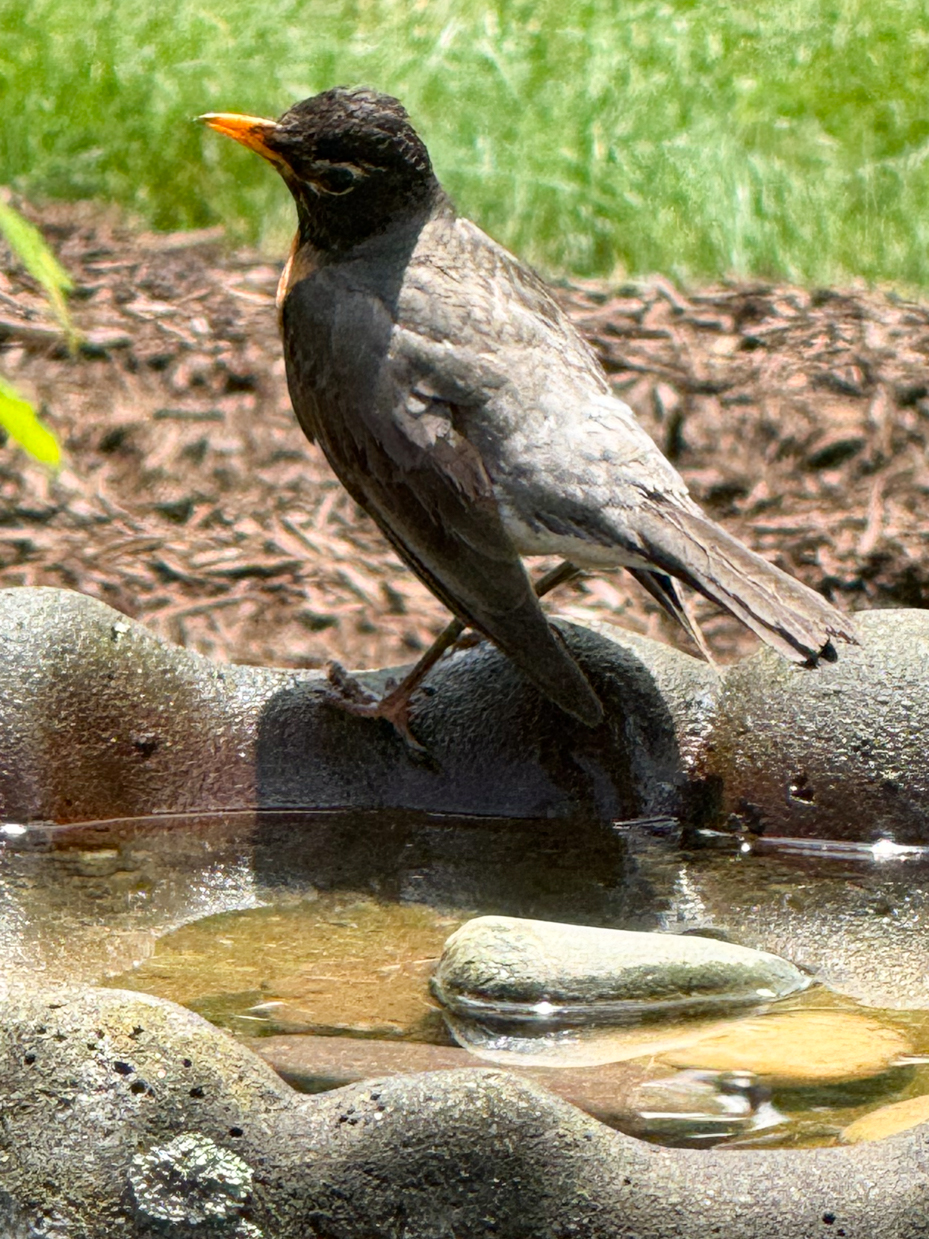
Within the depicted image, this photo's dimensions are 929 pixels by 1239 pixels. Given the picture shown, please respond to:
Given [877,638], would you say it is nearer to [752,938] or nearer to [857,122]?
[752,938]

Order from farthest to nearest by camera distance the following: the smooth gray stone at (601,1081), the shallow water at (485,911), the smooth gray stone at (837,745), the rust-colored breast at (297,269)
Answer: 1. the rust-colored breast at (297,269)
2. the smooth gray stone at (837,745)
3. the shallow water at (485,911)
4. the smooth gray stone at (601,1081)

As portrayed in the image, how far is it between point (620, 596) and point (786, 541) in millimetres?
551

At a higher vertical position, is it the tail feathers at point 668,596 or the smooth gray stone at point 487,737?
the tail feathers at point 668,596

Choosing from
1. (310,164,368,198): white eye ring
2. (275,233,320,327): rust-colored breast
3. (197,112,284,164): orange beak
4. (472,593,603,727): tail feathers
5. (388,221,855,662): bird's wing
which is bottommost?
(472,593,603,727): tail feathers

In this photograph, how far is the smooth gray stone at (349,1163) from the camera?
2.17m

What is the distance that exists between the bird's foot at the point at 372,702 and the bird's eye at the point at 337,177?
3.68 ft

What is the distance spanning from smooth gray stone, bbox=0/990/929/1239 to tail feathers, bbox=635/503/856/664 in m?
1.71

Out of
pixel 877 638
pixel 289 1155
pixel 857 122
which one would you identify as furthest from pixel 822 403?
pixel 289 1155

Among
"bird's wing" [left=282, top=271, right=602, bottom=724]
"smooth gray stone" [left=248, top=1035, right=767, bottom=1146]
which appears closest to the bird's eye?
"bird's wing" [left=282, top=271, right=602, bottom=724]

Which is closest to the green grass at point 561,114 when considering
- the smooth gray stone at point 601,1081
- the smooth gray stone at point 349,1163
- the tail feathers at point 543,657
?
the tail feathers at point 543,657

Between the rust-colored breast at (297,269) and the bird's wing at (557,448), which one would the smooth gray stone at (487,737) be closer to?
the bird's wing at (557,448)

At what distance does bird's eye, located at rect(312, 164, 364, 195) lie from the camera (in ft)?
14.7

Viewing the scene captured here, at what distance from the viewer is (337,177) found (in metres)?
4.50

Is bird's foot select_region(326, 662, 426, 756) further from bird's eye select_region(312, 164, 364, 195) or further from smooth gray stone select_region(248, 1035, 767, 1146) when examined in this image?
smooth gray stone select_region(248, 1035, 767, 1146)
